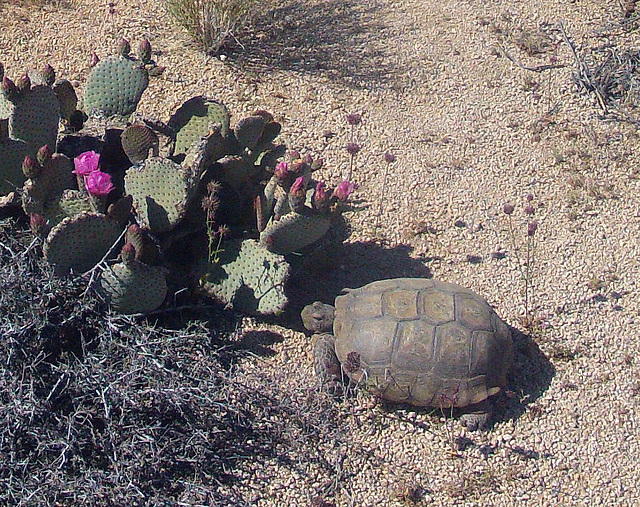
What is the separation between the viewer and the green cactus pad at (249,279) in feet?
16.4

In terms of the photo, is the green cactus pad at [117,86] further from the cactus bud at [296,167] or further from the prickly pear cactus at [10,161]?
the cactus bud at [296,167]

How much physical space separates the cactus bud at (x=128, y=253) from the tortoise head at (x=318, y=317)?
1.19 m

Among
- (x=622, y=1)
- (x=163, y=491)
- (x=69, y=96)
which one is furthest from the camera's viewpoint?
(x=622, y=1)

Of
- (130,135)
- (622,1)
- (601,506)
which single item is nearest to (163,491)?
(130,135)

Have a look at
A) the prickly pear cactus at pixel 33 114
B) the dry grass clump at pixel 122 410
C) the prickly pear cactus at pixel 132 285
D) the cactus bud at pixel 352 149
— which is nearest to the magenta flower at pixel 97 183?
the prickly pear cactus at pixel 132 285

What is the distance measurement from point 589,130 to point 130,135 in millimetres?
3866

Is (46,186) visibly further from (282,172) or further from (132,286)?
(282,172)

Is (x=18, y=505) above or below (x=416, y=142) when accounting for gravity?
below

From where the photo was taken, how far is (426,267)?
5805 millimetres

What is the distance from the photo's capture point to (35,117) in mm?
5051

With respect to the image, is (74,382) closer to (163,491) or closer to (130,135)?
(163,491)

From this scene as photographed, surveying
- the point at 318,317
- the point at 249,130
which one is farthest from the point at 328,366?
the point at 249,130

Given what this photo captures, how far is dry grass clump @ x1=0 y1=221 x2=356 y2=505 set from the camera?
428cm

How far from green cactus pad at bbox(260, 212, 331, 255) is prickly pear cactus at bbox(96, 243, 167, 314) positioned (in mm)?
675
